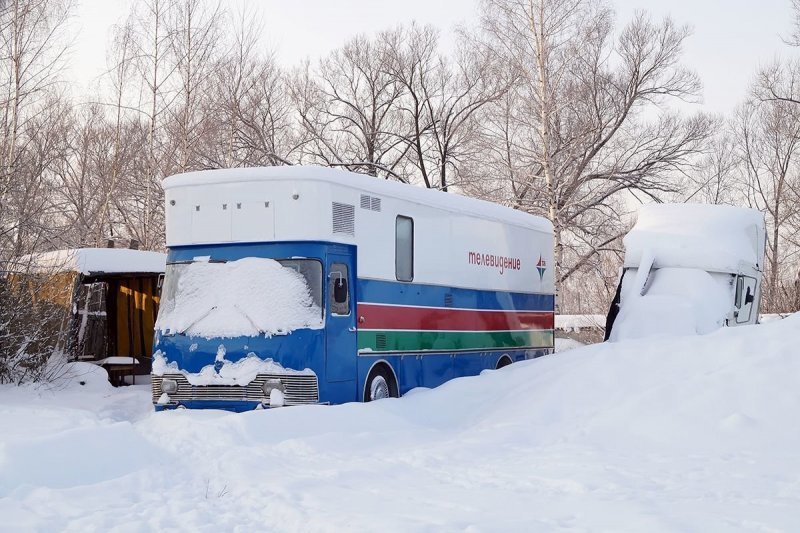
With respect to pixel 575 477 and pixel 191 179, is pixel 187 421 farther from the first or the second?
pixel 575 477

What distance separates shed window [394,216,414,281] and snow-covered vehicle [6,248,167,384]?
22.2 feet

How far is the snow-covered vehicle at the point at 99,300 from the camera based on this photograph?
1686cm

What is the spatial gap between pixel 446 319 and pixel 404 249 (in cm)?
158

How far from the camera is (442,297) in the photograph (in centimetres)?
1434

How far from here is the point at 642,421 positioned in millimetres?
9844

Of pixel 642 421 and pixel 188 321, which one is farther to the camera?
pixel 188 321

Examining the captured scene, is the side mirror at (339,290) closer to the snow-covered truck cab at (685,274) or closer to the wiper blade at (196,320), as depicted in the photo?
the wiper blade at (196,320)

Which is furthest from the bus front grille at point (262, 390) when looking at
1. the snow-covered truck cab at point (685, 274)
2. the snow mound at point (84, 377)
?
the snow-covered truck cab at point (685, 274)

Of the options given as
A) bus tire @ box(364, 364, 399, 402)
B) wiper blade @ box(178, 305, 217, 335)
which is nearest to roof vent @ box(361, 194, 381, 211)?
bus tire @ box(364, 364, 399, 402)

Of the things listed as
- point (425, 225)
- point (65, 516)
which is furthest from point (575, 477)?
point (425, 225)

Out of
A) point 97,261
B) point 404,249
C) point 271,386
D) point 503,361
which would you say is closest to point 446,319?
point 404,249

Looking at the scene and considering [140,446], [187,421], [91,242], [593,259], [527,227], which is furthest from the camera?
[91,242]

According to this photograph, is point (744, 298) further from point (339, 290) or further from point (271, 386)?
point (271, 386)

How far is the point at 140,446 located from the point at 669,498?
16.4 feet
